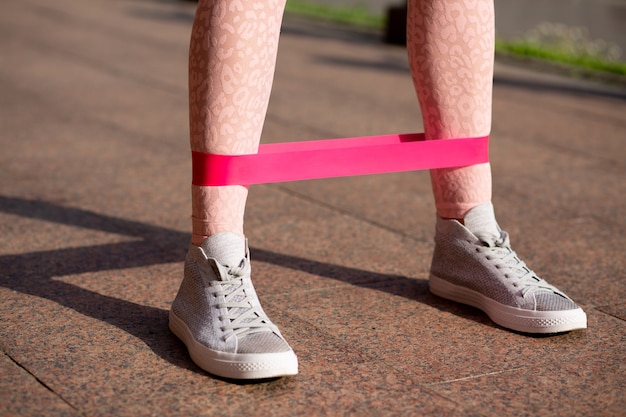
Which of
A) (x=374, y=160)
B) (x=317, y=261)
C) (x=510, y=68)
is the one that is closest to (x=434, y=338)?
(x=374, y=160)

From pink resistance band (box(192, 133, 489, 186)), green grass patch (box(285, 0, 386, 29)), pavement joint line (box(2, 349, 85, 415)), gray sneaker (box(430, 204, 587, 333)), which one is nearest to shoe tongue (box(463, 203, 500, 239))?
gray sneaker (box(430, 204, 587, 333))

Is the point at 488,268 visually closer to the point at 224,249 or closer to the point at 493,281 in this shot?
the point at 493,281

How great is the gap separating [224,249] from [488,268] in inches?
25.5

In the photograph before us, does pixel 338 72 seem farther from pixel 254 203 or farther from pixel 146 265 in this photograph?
pixel 146 265

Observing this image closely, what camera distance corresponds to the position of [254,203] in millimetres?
3369

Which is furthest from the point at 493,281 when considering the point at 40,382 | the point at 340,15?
the point at 340,15

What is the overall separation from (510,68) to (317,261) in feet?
14.6

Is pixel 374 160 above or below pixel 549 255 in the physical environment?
above

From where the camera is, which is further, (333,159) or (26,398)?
(333,159)

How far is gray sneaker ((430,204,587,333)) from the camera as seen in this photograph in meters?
2.22

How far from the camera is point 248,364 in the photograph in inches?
76.1

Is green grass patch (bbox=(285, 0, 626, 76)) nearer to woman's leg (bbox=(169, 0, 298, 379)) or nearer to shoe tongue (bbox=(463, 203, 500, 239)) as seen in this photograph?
shoe tongue (bbox=(463, 203, 500, 239))

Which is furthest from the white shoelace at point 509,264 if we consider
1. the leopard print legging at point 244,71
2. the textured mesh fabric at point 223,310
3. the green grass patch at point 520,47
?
the green grass patch at point 520,47

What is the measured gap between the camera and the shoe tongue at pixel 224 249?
210 cm
